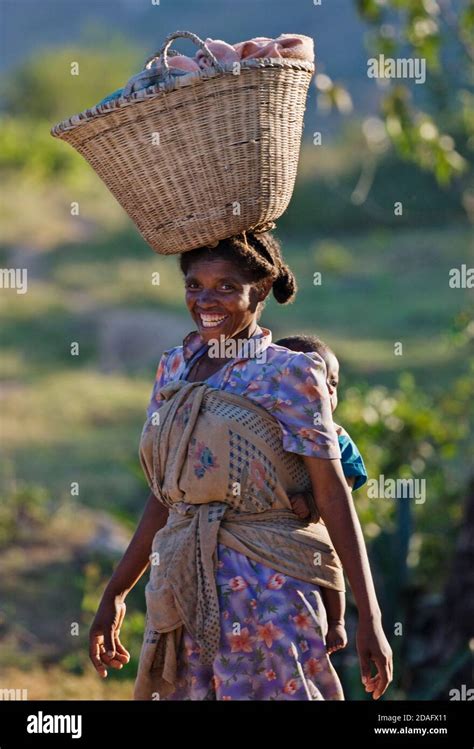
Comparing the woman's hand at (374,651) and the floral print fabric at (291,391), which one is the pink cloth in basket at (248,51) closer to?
the floral print fabric at (291,391)

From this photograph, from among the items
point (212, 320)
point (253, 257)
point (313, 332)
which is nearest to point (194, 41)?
point (253, 257)

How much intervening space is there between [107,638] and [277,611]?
0.49 metres

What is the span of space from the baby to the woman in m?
0.06

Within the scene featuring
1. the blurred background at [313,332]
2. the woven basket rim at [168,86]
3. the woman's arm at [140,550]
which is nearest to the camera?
the woven basket rim at [168,86]

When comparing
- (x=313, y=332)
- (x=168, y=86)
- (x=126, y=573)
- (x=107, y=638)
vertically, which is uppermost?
(x=313, y=332)

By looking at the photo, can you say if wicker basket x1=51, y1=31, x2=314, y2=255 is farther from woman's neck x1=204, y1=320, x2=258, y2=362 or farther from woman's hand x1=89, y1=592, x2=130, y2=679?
woman's hand x1=89, y1=592, x2=130, y2=679

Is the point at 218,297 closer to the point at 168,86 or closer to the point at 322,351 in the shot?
the point at 322,351

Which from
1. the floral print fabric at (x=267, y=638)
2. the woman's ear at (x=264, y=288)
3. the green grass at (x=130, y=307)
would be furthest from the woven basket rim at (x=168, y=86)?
the green grass at (x=130, y=307)

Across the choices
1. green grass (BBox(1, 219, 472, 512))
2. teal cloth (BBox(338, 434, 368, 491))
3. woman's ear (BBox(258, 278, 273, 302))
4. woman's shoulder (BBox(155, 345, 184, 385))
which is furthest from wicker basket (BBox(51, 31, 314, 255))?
green grass (BBox(1, 219, 472, 512))

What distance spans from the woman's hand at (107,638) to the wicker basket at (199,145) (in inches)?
33.8

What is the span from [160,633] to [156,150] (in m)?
1.08

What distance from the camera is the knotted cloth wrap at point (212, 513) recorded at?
9.66ft

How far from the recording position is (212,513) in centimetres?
298

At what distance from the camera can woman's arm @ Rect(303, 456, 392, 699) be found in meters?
2.87
